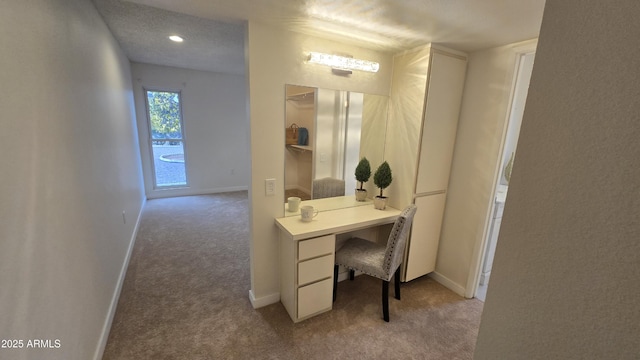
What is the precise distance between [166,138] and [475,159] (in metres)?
5.24

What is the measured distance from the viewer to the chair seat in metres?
2.07

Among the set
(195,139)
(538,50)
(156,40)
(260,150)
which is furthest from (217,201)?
(538,50)

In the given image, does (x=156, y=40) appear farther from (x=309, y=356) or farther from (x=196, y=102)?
(x=309, y=356)

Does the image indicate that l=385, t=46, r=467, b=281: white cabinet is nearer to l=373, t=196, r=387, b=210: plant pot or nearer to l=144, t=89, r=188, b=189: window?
l=373, t=196, r=387, b=210: plant pot

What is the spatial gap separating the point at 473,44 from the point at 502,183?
158 centimetres

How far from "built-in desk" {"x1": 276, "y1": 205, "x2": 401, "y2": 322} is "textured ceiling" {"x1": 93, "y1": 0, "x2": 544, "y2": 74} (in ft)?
4.85

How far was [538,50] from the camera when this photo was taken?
574 mm

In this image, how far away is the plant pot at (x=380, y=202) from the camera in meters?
2.50

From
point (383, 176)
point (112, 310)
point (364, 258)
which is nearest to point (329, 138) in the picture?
point (383, 176)

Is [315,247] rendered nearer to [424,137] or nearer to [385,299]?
[385,299]

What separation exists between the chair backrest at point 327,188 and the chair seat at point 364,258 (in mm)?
498

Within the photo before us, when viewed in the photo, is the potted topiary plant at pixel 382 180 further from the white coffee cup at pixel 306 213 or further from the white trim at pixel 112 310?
the white trim at pixel 112 310

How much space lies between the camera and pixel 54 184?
49.3 inches

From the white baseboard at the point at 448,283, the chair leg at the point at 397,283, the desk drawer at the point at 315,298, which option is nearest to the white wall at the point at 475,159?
the white baseboard at the point at 448,283
